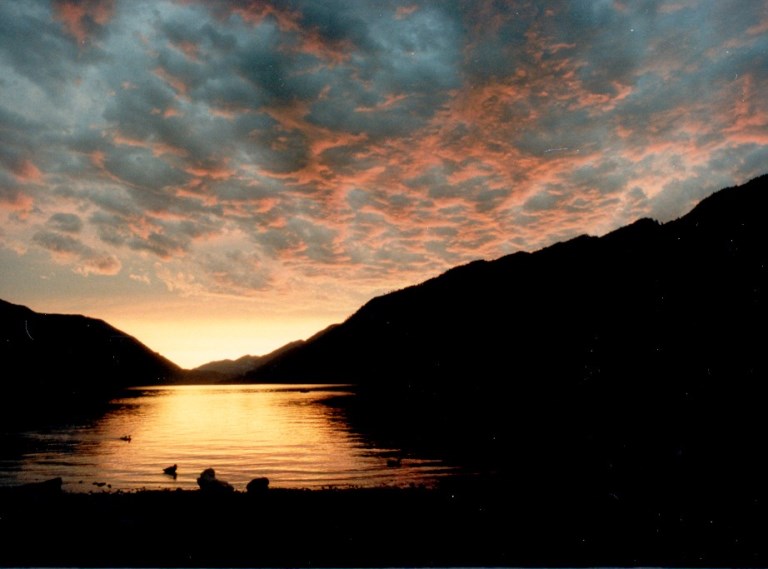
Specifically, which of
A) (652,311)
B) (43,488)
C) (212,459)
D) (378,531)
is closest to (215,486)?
(43,488)

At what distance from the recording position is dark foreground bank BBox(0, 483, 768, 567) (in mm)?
13336

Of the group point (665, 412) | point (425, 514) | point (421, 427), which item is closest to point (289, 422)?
point (421, 427)

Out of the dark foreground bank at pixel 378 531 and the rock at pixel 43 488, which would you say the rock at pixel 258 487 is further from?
the rock at pixel 43 488

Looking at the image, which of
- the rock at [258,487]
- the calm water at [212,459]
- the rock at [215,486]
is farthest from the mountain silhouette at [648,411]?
the rock at [215,486]

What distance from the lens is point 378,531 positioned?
15664 millimetres

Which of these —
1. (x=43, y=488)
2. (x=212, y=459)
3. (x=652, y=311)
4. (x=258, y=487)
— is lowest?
(x=212, y=459)

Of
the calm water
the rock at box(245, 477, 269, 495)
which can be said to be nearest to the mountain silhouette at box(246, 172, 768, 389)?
the calm water

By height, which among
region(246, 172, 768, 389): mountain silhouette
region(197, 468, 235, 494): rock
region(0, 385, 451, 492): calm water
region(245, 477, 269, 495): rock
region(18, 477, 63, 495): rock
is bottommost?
region(0, 385, 451, 492): calm water

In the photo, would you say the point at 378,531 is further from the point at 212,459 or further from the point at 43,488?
the point at 212,459

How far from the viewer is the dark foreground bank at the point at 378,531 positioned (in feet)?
43.8

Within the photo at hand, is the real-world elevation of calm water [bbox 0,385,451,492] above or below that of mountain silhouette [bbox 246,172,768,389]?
below

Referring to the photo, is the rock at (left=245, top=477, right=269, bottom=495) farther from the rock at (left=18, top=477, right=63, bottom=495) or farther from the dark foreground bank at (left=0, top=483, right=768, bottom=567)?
the rock at (left=18, top=477, right=63, bottom=495)

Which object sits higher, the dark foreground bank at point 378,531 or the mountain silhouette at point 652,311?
the mountain silhouette at point 652,311

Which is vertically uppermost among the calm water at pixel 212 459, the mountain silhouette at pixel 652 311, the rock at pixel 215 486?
the mountain silhouette at pixel 652 311
